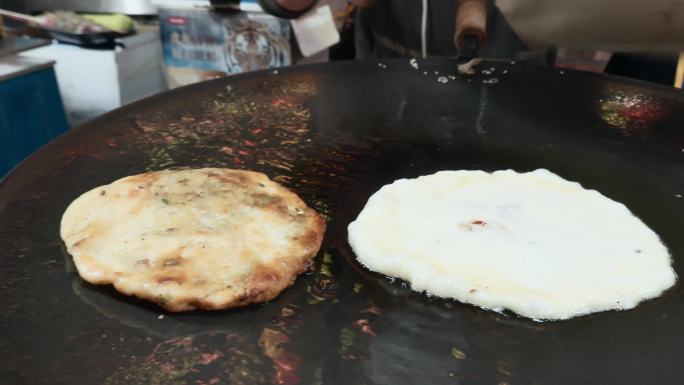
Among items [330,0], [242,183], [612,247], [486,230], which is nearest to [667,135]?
[612,247]

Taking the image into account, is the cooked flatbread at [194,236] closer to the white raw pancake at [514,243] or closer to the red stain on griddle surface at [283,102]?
the white raw pancake at [514,243]

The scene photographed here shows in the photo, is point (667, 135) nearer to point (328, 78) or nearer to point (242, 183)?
point (328, 78)

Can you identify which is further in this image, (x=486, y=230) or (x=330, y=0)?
(x=330, y=0)

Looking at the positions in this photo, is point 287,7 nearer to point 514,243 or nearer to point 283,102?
point 283,102

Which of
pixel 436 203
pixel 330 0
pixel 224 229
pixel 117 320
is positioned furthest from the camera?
pixel 330 0

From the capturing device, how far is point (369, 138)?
1.48 metres

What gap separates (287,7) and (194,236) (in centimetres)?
119

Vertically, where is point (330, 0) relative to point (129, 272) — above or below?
above

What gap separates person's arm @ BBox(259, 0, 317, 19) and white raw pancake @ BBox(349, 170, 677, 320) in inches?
39.2

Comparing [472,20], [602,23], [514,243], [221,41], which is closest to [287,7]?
[472,20]

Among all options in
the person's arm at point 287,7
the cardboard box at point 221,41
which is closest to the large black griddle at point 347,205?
the person's arm at point 287,7

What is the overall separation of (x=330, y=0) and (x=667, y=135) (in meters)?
1.78

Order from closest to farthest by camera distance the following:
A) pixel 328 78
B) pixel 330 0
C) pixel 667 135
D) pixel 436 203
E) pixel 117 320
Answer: pixel 117 320, pixel 436 203, pixel 667 135, pixel 328 78, pixel 330 0

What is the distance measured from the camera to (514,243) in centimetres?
107
